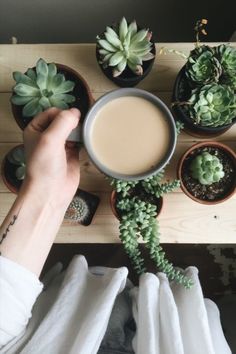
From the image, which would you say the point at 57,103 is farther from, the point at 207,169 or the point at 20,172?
the point at 207,169

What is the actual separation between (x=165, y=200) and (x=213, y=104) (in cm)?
24

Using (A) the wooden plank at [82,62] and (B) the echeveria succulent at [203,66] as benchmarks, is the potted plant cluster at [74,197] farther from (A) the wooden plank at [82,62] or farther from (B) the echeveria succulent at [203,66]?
(B) the echeveria succulent at [203,66]

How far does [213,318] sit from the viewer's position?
3.50ft

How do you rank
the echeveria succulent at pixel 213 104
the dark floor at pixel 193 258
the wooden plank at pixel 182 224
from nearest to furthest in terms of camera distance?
1. the echeveria succulent at pixel 213 104
2. the wooden plank at pixel 182 224
3. the dark floor at pixel 193 258

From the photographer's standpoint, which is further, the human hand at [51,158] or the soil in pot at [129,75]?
the soil in pot at [129,75]

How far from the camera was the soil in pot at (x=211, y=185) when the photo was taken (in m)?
0.94

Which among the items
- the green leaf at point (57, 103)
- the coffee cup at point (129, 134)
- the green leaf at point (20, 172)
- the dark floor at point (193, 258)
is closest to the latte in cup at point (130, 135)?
the coffee cup at point (129, 134)

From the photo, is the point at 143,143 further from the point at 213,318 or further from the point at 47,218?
the point at 213,318

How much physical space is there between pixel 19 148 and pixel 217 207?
459mm

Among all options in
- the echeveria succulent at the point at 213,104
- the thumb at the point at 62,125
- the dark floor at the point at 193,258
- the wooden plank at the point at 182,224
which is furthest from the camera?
the dark floor at the point at 193,258

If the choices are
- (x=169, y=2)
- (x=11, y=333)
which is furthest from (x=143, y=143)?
(x=169, y=2)

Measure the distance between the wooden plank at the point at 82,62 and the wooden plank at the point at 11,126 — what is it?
0.02m

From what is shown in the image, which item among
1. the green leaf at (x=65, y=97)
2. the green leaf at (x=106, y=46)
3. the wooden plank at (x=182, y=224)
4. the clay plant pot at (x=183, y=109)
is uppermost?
the green leaf at (x=106, y=46)

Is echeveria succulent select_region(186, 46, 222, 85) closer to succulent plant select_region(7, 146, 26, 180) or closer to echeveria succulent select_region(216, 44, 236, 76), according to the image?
echeveria succulent select_region(216, 44, 236, 76)
